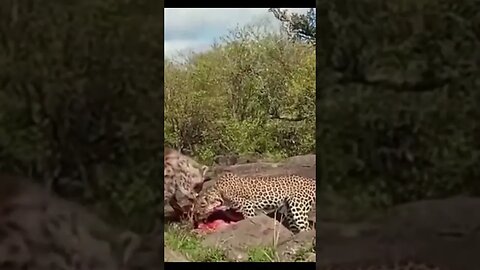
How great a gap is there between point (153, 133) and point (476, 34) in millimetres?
1009

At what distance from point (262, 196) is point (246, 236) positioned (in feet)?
0.74

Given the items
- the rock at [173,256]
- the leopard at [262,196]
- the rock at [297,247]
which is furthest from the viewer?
the leopard at [262,196]

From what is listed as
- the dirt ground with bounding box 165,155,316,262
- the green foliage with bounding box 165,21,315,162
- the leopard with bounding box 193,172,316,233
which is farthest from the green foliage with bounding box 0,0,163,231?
the leopard with bounding box 193,172,316,233

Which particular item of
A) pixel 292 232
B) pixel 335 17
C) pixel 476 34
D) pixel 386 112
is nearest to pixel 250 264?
pixel 292 232

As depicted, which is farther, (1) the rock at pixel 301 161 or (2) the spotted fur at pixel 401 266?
(1) the rock at pixel 301 161

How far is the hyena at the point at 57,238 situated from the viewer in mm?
2070

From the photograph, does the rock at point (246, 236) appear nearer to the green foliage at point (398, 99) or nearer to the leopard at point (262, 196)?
the leopard at point (262, 196)

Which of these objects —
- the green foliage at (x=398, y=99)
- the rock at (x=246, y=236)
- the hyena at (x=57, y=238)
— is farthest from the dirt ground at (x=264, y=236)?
the green foliage at (x=398, y=99)

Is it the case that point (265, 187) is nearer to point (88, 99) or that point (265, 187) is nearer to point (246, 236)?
point (246, 236)

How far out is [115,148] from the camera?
208 cm

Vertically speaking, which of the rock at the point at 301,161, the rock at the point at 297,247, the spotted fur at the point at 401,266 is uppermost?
the rock at the point at 301,161

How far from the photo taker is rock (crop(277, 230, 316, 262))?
105 inches

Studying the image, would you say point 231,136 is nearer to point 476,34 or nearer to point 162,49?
point 162,49

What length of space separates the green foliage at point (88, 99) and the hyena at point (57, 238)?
5 centimetres
